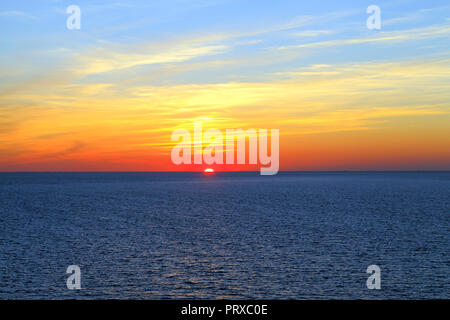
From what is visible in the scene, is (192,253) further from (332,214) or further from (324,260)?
(332,214)

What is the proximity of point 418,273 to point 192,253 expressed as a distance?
23253 mm

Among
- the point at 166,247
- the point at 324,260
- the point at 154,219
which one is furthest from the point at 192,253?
the point at 154,219

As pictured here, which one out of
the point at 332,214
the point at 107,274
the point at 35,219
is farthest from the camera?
→ the point at 332,214

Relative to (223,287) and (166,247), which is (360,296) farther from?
(166,247)

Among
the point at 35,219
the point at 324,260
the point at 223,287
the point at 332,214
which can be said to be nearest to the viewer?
the point at 223,287

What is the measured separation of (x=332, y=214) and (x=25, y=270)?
68175mm

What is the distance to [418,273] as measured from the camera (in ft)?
125

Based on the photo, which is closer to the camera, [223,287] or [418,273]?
[223,287]

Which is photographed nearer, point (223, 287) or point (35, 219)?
point (223, 287)

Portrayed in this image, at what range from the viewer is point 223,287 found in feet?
111
